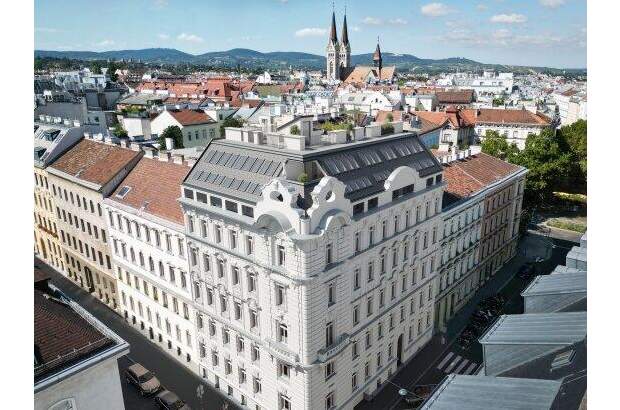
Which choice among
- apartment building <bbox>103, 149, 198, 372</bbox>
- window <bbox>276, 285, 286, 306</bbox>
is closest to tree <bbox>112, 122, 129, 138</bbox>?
apartment building <bbox>103, 149, 198, 372</bbox>

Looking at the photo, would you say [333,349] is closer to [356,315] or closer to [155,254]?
[356,315]

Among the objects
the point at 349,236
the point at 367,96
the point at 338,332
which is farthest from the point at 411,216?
the point at 367,96

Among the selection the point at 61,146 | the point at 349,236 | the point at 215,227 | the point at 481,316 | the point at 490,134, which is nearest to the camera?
the point at 349,236

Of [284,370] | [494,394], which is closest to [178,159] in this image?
[284,370]

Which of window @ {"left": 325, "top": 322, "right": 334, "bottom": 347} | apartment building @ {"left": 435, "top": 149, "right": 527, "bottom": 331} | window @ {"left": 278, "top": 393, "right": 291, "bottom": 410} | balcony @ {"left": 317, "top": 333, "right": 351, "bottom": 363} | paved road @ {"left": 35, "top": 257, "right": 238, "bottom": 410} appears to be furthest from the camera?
apartment building @ {"left": 435, "top": 149, "right": 527, "bottom": 331}

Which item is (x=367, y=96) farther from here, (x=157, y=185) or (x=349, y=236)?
(x=349, y=236)

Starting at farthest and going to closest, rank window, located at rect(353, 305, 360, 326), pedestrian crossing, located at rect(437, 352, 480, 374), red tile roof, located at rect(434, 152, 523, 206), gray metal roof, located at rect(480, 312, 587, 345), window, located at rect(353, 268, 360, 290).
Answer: red tile roof, located at rect(434, 152, 523, 206)
pedestrian crossing, located at rect(437, 352, 480, 374)
window, located at rect(353, 305, 360, 326)
window, located at rect(353, 268, 360, 290)
gray metal roof, located at rect(480, 312, 587, 345)

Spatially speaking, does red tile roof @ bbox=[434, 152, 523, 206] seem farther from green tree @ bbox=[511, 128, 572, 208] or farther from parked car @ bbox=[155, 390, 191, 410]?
parked car @ bbox=[155, 390, 191, 410]

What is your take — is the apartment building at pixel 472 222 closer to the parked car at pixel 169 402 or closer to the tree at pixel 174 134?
the parked car at pixel 169 402
